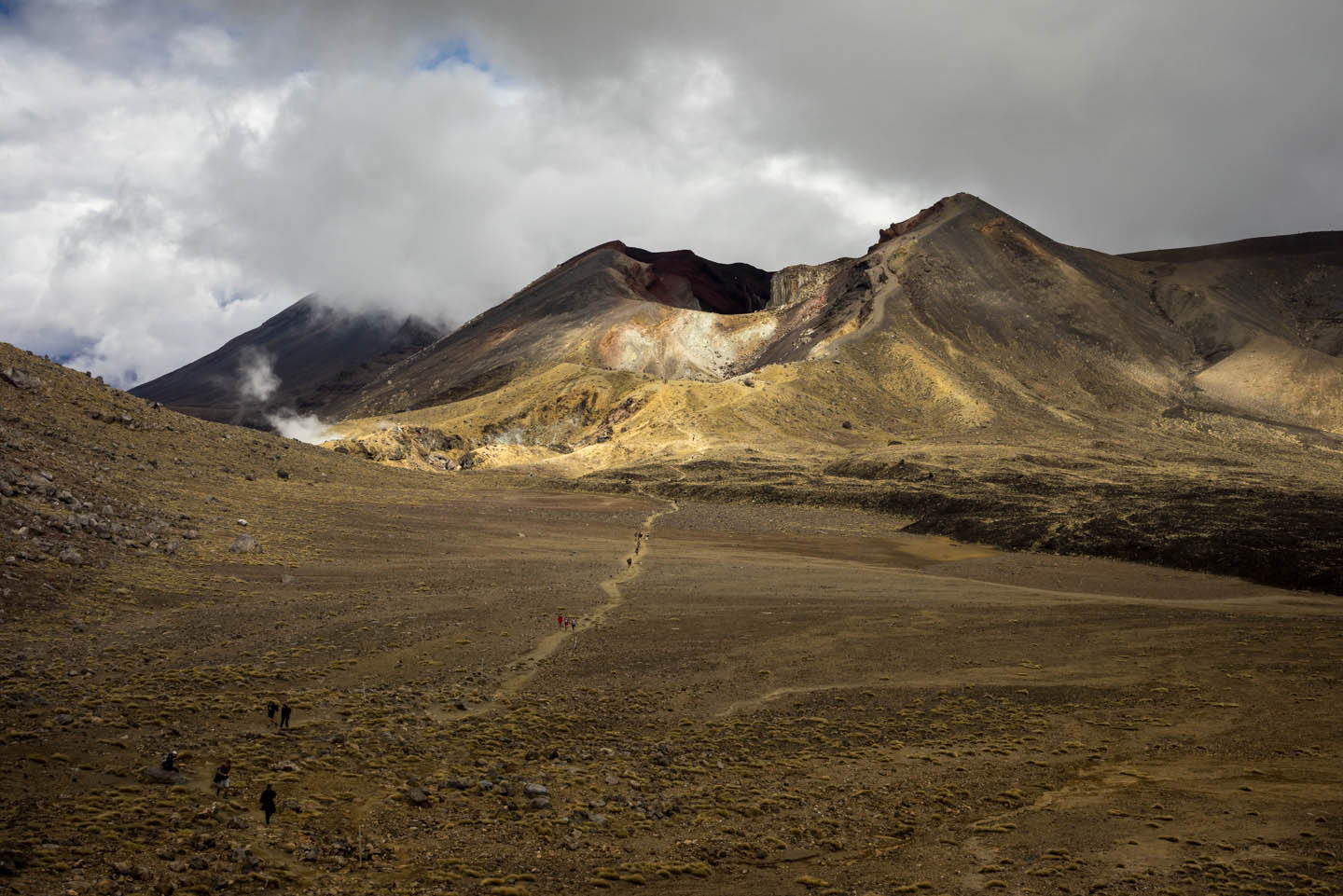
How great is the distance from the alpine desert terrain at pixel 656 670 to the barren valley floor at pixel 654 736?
10 centimetres

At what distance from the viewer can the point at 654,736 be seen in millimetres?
18484

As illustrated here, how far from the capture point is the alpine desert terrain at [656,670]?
13.0 meters

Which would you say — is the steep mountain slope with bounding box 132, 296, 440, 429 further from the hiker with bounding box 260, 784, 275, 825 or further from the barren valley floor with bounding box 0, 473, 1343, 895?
the hiker with bounding box 260, 784, 275, 825

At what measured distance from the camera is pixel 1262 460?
8606 cm

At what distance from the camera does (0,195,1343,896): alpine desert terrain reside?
1298 cm

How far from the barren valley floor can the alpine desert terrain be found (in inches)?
4.0

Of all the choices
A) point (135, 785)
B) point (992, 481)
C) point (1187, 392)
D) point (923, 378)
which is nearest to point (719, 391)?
point (923, 378)

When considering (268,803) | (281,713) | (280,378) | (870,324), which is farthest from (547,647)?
(280,378)

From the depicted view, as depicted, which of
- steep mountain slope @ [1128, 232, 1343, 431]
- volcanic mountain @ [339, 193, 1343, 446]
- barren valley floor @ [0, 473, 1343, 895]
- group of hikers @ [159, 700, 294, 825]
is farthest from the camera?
steep mountain slope @ [1128, 232, 1343, 431]

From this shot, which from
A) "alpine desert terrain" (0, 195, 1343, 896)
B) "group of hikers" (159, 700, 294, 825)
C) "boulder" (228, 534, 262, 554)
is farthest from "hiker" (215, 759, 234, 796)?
"boulder" (228, 534, 262, 554)

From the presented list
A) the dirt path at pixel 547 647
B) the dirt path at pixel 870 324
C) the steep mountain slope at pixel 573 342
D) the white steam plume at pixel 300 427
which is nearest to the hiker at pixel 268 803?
the dirt path at pixel 547 647

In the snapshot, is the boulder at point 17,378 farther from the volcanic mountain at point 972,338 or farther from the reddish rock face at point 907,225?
the reddish rock face at point 907,225

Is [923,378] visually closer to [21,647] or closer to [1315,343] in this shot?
[1315,343]

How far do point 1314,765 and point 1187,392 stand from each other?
114444 millimetres
